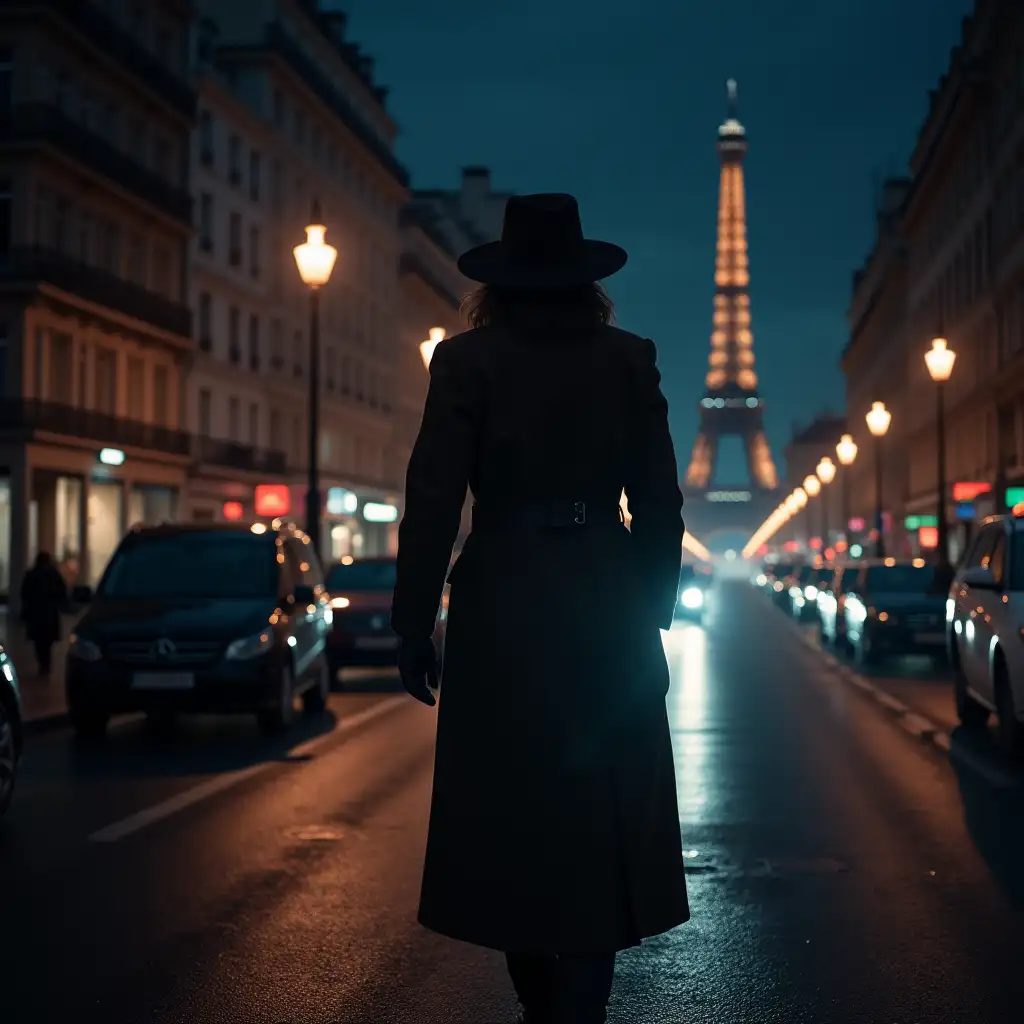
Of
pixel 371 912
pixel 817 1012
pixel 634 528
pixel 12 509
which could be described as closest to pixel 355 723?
pixel 371 912

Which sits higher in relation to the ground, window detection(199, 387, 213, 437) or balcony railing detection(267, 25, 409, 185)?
balcony railing detection(267, 25, 409, 185)

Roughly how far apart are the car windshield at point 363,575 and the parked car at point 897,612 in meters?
7.12

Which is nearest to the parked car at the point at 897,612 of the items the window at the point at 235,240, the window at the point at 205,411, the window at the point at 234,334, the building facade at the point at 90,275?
the building facade at the point at 90,275

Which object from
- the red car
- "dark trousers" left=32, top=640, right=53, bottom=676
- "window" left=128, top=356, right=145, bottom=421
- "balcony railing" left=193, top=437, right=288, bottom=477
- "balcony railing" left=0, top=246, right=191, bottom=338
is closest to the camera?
"dark trousers" left=32, top=640, right=53, bottom=676

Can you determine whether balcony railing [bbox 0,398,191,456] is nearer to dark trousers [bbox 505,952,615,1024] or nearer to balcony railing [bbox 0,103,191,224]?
balcony railing [bbox 0,103,191,224]

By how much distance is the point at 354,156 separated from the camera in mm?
76438

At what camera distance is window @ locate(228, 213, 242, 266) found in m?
60.2

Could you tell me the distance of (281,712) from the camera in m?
16.0

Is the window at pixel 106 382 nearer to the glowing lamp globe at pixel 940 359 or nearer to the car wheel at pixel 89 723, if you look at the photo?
the glowing lamp globe at pixel 940 359

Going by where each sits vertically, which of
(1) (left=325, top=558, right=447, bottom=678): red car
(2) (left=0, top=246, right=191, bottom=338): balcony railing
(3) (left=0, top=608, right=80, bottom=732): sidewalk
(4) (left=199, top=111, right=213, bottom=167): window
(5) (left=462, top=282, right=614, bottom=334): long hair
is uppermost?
(4) (left=199, top=111, right=213, bottom=167): window

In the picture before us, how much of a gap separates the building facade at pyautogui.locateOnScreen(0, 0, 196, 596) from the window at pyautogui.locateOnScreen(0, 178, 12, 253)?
0.05 metres

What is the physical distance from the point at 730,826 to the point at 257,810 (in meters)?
2.64

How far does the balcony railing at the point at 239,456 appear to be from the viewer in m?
56.4

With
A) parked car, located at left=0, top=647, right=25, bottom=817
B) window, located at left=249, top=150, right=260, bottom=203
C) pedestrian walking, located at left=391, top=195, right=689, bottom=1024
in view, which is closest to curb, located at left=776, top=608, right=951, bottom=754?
parked car, located at left=0, top=647, right=25, bottom=817
